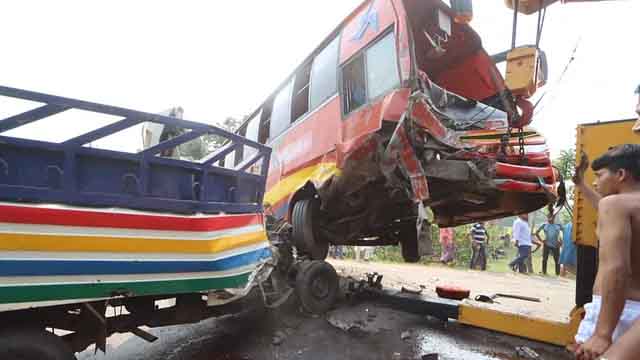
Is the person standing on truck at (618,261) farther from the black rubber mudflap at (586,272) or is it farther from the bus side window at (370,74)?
the bus side window at (370,74)

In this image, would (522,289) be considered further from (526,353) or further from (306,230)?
(306,230)

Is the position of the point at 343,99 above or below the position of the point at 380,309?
above

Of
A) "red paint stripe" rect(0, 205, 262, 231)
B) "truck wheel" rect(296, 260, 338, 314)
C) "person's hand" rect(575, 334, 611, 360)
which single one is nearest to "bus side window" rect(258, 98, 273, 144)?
"truck wheel" rect(296, 260, 338, 314)

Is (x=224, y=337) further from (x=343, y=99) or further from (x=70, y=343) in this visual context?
(x=343, y=99)

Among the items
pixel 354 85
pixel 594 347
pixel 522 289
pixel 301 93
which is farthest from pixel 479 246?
pixel 594 347

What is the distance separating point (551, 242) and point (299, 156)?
7.43 meters

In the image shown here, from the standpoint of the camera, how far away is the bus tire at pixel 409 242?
4.82 m

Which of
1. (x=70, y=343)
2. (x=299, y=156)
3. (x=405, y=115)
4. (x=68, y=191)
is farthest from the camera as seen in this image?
(x=299, y=156)

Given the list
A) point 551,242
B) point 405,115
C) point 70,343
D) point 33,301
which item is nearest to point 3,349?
point 33,301

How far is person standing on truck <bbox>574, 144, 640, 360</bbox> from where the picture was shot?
1.56 meters

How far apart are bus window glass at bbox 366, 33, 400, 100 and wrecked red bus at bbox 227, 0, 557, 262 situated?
11 mm

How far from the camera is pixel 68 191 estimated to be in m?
1.90

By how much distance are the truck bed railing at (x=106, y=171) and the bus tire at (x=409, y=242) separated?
2866mm

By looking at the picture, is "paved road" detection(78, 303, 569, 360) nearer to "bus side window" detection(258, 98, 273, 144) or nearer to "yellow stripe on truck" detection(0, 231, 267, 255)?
"yellow stripe on truck" detection(0, 231, 267, 255)
